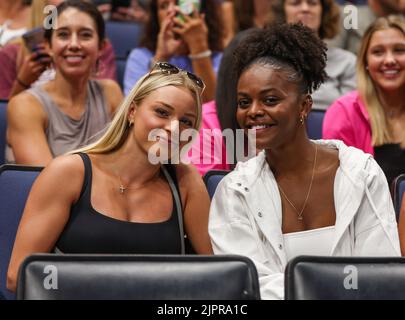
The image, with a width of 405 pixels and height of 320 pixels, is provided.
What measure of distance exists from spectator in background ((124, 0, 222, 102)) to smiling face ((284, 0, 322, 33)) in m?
0.25

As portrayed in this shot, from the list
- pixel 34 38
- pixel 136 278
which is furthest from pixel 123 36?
pixel 136 278

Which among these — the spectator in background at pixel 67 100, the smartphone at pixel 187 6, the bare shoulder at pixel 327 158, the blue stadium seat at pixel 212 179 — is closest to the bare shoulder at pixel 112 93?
the spectator in background at pixel 67 100

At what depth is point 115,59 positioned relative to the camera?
3066mm

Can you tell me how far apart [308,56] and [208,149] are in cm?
58

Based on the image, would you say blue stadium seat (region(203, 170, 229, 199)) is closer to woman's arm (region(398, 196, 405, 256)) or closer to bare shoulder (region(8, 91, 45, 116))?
woman's arm (region(398, 196, 405, 256))

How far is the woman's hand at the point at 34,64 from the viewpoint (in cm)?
261

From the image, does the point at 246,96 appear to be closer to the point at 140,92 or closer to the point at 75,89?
the point at 140,92

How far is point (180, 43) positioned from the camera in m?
2.87

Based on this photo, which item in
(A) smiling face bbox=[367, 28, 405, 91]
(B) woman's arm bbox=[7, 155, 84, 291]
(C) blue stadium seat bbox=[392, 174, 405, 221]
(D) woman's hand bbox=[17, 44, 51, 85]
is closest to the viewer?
(B) woman's arm bbox=[7, 155, 84, 291]

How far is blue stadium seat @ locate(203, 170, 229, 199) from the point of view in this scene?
1932 millimetres

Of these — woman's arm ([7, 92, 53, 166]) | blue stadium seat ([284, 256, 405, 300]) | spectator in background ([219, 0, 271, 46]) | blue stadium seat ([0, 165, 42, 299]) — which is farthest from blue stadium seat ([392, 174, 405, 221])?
spectator in background ([219, 0, 271, 46])

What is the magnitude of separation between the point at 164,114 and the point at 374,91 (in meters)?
0.92

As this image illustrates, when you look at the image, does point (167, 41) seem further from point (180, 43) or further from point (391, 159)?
point (391, 159)

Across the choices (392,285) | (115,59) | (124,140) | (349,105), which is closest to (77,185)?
(124,140)
